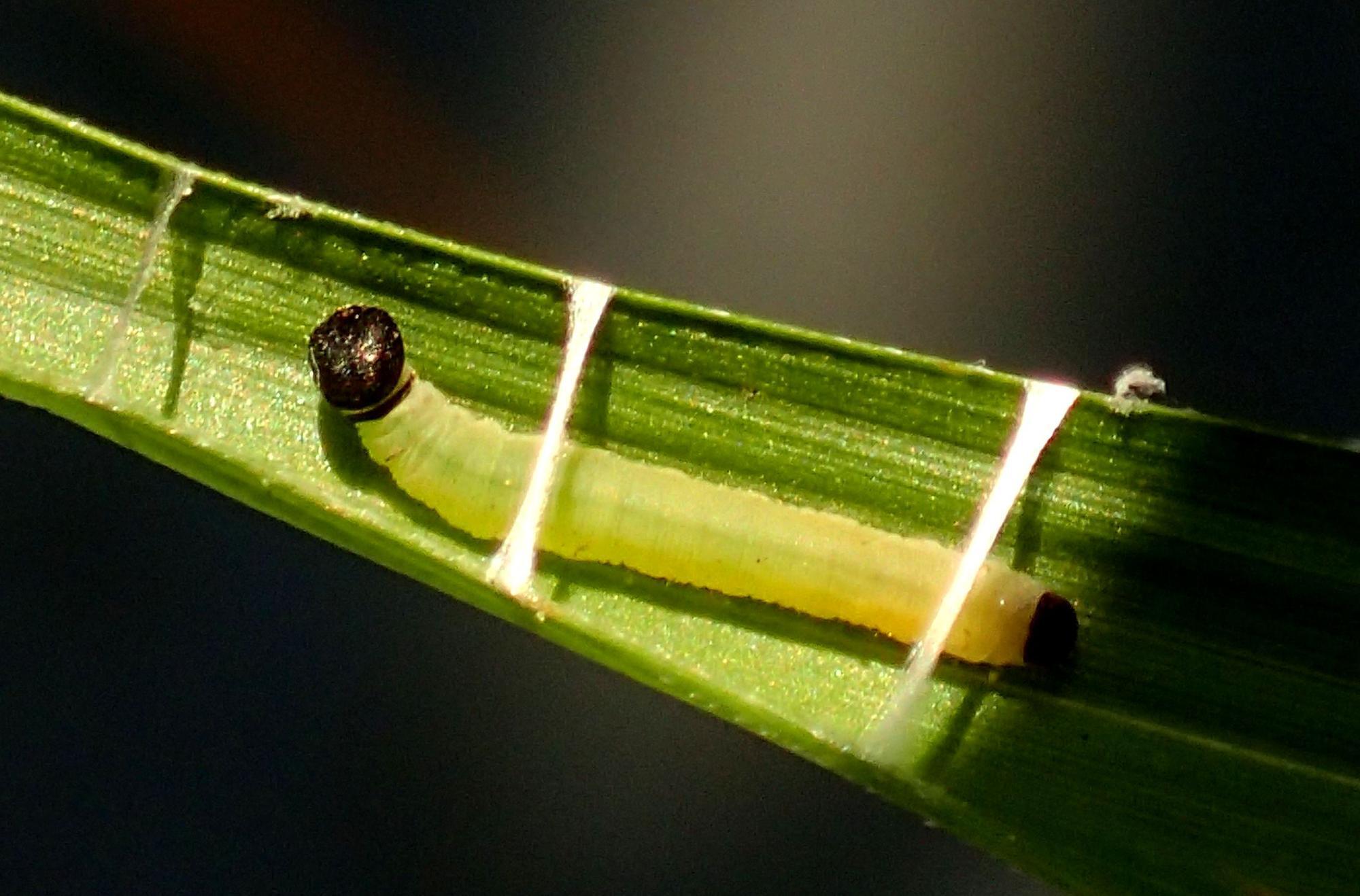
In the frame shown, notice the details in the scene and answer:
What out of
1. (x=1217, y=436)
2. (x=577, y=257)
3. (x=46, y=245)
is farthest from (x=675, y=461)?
(x=577, y=257)

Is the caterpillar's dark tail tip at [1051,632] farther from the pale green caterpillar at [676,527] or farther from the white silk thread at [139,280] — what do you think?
the white silk thread at [139,280]

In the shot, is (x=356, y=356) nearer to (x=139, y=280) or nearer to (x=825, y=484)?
(x=139, y=280)

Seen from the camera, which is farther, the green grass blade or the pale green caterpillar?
the pale green caterpillar

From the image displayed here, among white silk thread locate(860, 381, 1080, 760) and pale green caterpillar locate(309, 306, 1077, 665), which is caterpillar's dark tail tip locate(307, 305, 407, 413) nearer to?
pale green caterpillar locate(309, 306, 1077, 665)

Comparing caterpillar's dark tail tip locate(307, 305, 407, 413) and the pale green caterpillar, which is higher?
caterpillar's dark tail tip locate(307, 305, 407, 413)

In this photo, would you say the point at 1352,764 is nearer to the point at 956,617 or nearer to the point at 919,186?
the point at 956,617

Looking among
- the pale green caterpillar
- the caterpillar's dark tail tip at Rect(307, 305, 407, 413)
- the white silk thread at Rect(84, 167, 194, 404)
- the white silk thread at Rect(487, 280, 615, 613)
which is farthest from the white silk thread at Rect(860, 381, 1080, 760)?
the white silk thread at Rect(84, 167, 194, 404)

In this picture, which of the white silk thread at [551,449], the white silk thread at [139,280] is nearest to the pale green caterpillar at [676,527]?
the white silk thread at [551,449]
